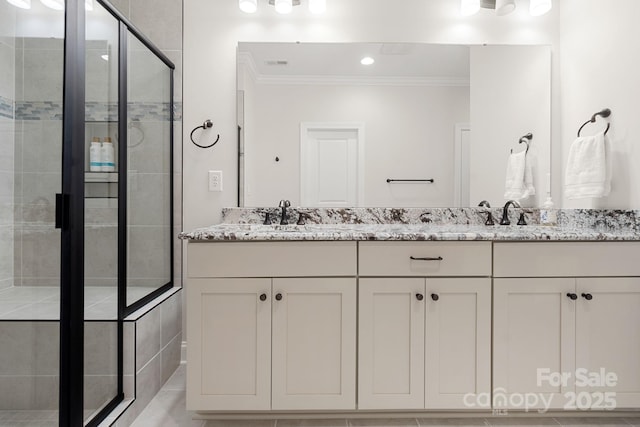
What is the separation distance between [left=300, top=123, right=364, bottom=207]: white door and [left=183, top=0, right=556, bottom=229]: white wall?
442 millimetres

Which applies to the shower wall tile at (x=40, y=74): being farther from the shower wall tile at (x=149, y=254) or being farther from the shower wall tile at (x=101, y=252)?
the shower wall tile at (x=149, y=254)

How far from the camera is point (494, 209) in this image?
2145 millimetres

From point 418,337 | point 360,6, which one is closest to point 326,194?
point 418,337

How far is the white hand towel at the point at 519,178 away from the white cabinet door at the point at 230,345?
158 cm

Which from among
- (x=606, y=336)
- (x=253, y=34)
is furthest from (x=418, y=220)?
(x=253, y=34)

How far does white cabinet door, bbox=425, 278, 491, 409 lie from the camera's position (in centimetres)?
152

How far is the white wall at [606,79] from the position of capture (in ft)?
5.78

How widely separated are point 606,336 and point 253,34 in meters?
2.37

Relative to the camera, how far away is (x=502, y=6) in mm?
2043

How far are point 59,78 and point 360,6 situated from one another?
165cm

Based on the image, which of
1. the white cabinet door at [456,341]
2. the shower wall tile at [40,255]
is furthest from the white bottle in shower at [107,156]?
the white cabinet door at [456,341]

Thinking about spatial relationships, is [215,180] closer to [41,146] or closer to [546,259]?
[41,146]

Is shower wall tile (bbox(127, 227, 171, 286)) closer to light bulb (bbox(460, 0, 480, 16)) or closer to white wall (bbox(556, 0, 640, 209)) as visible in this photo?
light bulb (bbox(460, 0, 480, 16))

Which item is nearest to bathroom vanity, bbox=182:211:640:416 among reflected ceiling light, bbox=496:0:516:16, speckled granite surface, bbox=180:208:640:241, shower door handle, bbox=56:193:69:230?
speckled granite surface, bbox=180:208:640:241
